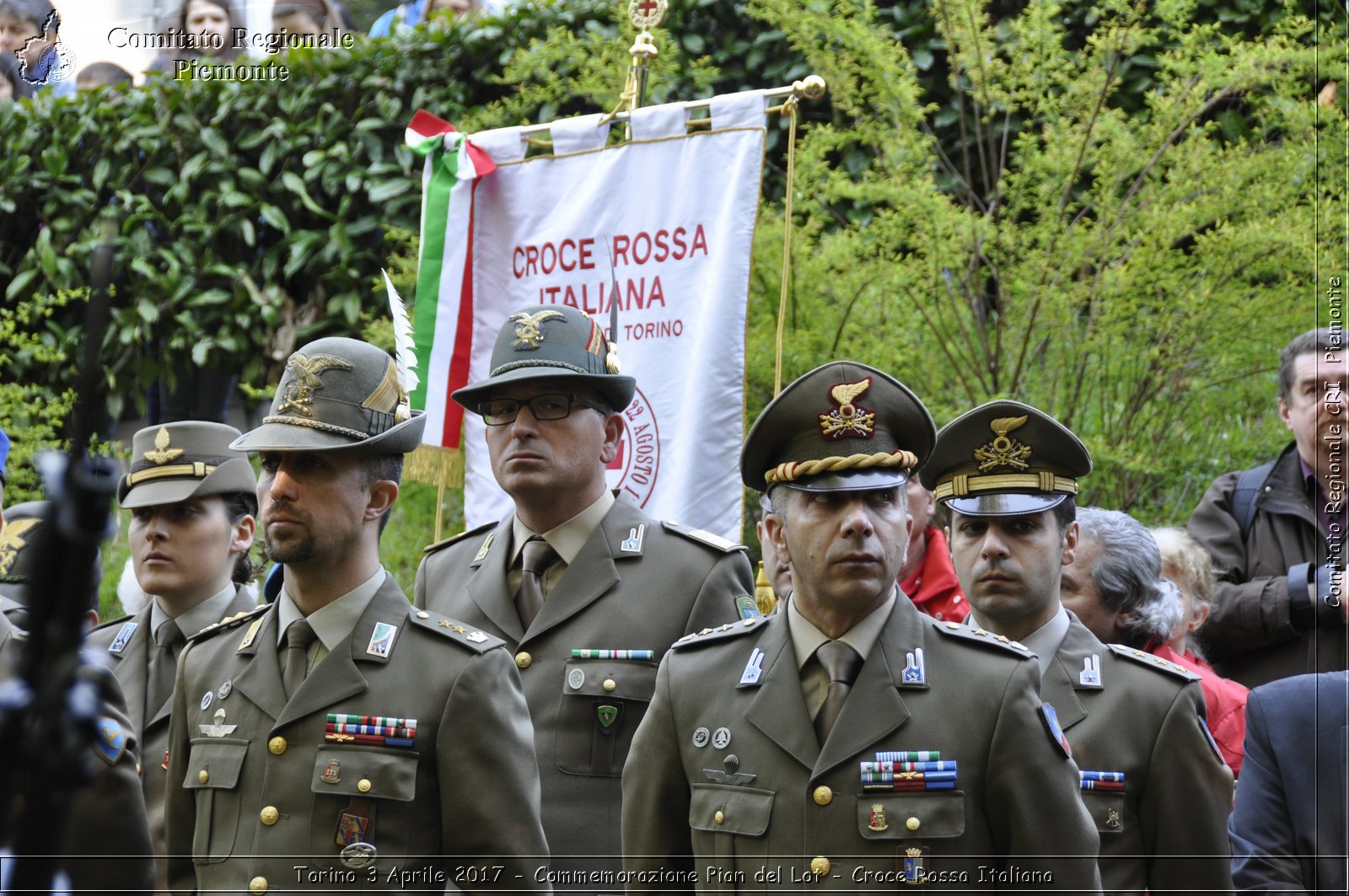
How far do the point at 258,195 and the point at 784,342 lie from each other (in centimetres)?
418

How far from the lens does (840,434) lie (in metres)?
3.26

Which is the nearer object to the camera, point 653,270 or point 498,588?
point 498,588

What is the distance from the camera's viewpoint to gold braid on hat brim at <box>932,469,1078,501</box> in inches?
158

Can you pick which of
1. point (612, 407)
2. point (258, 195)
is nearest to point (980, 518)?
point (612, 407)

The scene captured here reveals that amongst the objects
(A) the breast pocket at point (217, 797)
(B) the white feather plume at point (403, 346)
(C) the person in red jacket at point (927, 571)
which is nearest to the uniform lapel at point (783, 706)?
(A) the breast pocket at point (217, 797)

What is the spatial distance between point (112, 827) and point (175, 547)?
1.73 m

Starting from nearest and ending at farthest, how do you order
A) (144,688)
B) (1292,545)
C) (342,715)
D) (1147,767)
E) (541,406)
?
(342,715), (1147,767), (541,406), (144,688), (1292,545)

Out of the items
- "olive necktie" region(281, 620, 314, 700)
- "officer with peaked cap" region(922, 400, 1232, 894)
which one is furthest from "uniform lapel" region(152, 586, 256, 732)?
"officer with peaked cap" region(922, 400, 1232, 894)

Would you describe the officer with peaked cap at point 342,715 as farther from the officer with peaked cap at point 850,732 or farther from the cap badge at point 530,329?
the cap badge at point 530,329

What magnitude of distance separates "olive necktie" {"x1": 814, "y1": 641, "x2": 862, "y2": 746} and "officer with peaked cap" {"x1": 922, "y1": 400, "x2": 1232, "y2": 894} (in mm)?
550

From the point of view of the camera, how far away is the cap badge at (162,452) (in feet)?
15.8

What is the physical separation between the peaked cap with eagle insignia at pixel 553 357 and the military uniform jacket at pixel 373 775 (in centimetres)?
94

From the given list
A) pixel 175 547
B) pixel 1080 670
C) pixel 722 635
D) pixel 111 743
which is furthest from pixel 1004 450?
pixel 175 547

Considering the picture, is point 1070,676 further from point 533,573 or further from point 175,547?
point 175,547
